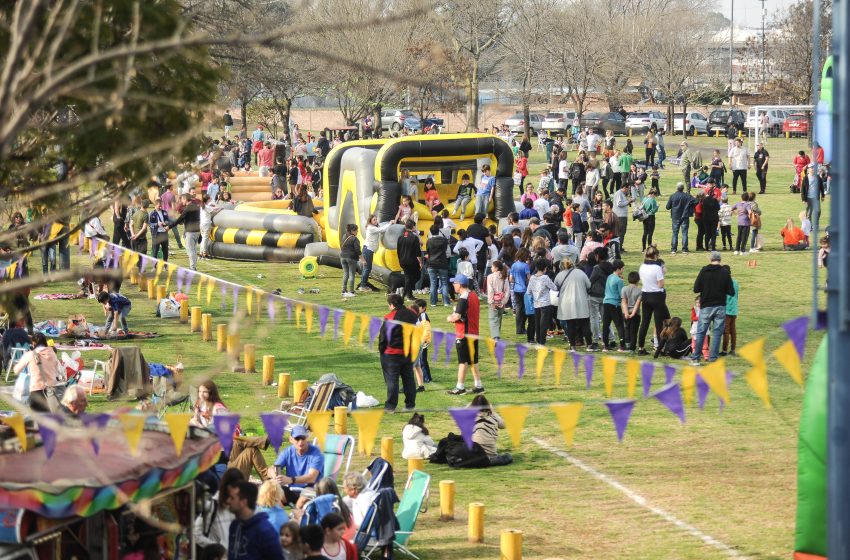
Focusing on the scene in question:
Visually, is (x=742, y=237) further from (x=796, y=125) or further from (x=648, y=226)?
(x=796, y=125)

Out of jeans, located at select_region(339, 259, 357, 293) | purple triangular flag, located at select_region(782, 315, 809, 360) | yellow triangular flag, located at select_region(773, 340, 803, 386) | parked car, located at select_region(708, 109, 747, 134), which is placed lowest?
jeans, located at select_region(339, 259, 357, 293)

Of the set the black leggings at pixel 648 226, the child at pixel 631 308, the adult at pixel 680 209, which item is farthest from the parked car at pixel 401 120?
the child at pixel 631 308

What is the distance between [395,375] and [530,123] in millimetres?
46236

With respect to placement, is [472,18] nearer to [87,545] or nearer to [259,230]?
[259,230]

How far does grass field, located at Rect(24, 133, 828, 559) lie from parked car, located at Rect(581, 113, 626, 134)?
3551 centimetres

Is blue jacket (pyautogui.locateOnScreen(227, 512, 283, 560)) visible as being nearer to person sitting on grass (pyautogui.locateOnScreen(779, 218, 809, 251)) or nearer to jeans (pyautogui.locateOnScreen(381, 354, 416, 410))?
jeans (pyautogui.locateOnScreen(381, 354, 416, 410))

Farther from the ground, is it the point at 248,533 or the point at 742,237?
the point at 742,237

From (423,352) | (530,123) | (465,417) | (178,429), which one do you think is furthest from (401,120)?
(178,429)

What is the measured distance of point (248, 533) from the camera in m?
9.34

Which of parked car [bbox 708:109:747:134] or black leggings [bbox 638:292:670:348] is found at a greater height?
parked car [bbox 708:109:747:134]

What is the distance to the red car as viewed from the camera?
54406 mm

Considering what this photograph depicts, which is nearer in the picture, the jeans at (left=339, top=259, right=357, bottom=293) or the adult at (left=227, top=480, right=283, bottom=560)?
the adult at (left=227, top=480, right=283, bottom=560)

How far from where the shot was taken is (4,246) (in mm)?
14711

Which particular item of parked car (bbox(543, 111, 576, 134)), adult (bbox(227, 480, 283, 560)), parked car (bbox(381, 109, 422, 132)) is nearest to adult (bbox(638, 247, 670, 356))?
adult (bbox(227, 480, 283, 560))
